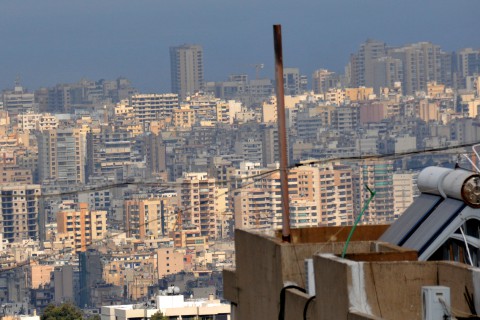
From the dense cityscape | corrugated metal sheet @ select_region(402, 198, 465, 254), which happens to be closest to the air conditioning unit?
corrugated metal sheet @ select_region(402, 198, 465, 254)

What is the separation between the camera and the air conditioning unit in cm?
596

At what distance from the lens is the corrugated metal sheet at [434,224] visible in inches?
284

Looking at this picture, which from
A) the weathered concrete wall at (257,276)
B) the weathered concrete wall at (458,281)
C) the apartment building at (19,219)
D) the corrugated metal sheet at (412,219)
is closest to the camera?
the weathered concrete wall at (458,281)

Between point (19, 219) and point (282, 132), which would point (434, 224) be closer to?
point (282, 132)

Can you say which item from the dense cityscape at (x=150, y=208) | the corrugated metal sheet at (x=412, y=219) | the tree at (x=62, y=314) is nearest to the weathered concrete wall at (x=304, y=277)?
the corrugated metal sheet at (x=412, y=219)

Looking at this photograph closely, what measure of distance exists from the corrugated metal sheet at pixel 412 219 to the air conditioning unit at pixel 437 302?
157 centimetres

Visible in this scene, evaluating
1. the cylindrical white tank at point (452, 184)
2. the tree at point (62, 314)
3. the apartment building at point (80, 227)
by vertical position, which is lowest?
the apartment building at point (80, 227)

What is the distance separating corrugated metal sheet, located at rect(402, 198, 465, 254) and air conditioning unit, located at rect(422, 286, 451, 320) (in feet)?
3.95

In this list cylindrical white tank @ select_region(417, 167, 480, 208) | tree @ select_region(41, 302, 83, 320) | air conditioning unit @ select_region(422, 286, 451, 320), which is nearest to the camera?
air conditioning unit @ select_region(422, 286, 451, 320)

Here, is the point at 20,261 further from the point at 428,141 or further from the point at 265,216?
the point at 428,141

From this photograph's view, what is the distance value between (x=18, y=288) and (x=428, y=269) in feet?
425

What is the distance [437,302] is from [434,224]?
1435 mm

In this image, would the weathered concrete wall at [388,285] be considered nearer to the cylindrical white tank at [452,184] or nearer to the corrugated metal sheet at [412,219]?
the cylindrical white tank at [452,184]

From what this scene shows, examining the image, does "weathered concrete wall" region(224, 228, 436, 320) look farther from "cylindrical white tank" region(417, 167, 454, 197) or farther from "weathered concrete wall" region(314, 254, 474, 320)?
"cylindrical white tank" region(417, 167, 454, 197)
